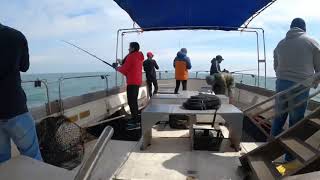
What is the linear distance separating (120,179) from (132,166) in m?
0.36

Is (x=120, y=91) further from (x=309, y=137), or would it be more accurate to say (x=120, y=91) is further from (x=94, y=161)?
(x=94, y=161)

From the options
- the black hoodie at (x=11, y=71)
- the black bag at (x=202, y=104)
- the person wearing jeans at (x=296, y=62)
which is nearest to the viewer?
the black hoodie at (x=11, y=71)

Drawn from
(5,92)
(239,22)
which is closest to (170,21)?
(239,22)

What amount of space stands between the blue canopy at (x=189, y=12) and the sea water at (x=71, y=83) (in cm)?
155

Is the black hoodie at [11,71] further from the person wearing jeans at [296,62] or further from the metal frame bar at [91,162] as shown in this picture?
the person wearing jeans at [296,62]

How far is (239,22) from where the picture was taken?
835 cm

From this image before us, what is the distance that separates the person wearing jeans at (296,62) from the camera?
3717 mm

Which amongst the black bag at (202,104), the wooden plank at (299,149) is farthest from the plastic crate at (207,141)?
the wooden plank at (299,149)

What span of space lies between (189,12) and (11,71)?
18.5 ft

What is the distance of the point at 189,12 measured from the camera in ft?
25.3

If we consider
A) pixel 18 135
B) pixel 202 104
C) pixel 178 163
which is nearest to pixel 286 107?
pixel 202 104

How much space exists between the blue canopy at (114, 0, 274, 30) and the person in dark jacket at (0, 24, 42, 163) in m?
4.77

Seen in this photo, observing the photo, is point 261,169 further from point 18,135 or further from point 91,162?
point 18,135

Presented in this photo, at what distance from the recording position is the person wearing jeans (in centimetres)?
372
